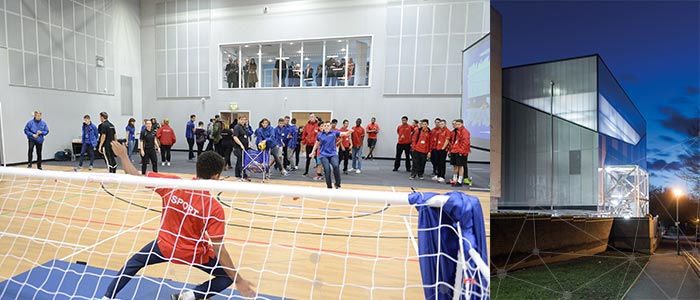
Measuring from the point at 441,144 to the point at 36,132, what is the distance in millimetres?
4089

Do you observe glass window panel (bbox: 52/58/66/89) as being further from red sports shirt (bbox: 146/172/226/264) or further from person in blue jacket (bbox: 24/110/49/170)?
red sports shirt (bbox: 146/172/226/264)

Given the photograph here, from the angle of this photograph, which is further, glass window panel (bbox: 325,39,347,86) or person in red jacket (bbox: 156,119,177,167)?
person in red jacket (bbox: 156,119,177,167)

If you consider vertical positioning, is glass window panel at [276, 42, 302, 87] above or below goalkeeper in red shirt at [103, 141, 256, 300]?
above

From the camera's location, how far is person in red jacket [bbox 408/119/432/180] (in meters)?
3.29

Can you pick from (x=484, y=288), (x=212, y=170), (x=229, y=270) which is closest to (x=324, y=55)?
(x=212, y=170)

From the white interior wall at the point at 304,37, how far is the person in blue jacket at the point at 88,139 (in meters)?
0.73

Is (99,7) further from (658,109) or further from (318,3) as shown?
(658,109)

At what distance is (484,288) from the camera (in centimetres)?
106

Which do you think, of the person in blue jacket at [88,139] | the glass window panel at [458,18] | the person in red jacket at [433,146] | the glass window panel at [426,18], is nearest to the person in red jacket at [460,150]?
the person in red jacket at [433,146]

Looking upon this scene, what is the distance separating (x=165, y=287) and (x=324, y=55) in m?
2.41

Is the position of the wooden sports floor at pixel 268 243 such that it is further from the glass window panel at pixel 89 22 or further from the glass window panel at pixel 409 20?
the glass window panel at pixel 89 22

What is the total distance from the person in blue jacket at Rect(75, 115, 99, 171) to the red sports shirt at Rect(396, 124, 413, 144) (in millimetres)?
3066

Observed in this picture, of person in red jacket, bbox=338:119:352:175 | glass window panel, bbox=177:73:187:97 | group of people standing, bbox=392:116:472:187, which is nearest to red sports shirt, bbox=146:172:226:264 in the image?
group of people standing, bbox=392:116:472:187

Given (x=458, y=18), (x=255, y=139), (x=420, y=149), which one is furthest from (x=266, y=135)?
(x=458, y=18)
